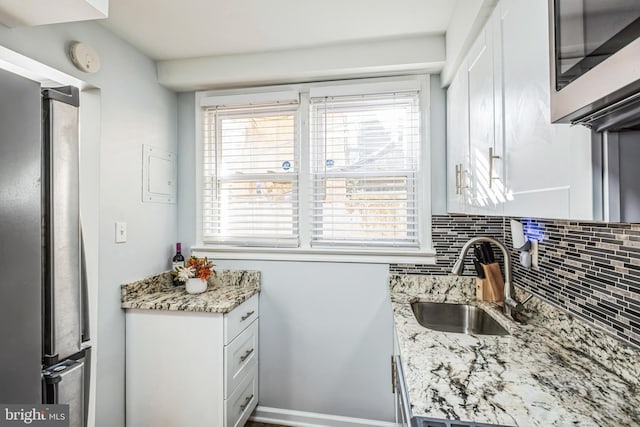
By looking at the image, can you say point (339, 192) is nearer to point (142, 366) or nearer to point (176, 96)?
point (176, 96)

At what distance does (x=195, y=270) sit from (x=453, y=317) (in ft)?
5.21

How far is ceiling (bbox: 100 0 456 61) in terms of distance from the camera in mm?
1581

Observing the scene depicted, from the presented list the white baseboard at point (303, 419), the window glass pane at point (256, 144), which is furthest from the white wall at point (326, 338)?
the window glass pane at point (256, 144)

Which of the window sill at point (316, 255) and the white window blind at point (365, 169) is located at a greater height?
the white window blind at point (365, 169)

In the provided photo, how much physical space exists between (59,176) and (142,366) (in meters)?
1.26

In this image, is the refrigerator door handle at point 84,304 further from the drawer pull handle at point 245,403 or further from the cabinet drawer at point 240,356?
the drawer pull handle at point 245,403

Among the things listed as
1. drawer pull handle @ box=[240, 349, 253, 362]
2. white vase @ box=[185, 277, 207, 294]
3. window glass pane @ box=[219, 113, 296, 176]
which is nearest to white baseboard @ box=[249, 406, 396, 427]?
drawer pull handle @ box=[240, 349, 253, 362]

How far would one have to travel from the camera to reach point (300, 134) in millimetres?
2225

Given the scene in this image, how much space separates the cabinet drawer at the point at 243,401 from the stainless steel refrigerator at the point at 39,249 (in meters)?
0.78

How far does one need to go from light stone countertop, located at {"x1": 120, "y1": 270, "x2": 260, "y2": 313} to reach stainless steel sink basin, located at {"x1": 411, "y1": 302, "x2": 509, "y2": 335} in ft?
3.44

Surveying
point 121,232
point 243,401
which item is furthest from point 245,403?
point 121,232

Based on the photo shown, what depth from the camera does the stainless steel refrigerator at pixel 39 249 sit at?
864 mm

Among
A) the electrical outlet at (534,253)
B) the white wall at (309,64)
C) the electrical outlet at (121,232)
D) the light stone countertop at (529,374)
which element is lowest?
the light stone countertop at (529,374)

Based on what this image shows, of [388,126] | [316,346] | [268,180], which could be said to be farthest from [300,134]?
[316,346]
